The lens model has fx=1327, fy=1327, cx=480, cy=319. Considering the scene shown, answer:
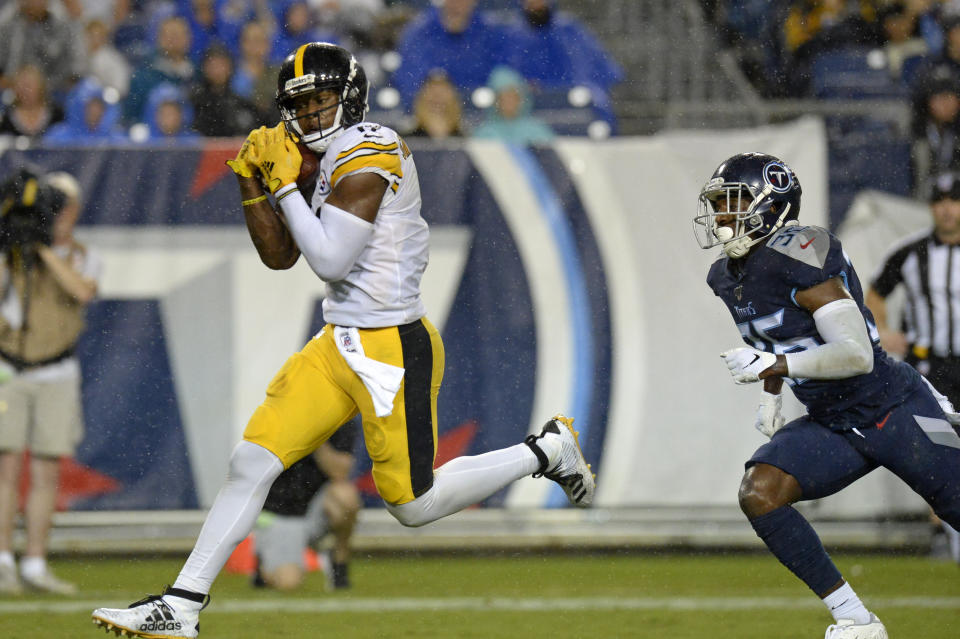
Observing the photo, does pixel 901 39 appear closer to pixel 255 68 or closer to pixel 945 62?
pixel 945 62

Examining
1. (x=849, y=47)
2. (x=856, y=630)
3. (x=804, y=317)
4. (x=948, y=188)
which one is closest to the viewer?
(x=856, y=630)

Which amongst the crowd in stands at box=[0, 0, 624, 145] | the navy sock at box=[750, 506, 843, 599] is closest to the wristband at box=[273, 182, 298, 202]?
the navy sock at box=[750, 506, 843, 599]

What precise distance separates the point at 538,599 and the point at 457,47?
13.3 feet

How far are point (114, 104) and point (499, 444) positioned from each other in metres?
3.39

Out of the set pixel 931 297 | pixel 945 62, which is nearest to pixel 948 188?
pixel 931 297

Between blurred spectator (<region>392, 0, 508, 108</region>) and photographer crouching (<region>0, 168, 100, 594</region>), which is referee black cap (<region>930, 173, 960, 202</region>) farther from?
photographer crouching (<region>0, 168, 100, 594</region>)

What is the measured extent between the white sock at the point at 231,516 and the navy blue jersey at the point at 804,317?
1538 millimetres

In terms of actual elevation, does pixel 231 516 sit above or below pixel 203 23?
below

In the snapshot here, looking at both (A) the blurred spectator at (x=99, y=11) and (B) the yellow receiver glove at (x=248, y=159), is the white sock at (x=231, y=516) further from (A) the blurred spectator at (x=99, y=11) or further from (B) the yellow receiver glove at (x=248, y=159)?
(A) the blurred spectator at (x=99, y=11)

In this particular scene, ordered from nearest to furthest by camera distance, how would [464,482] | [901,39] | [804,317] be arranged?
[804,317]
[464,482]
[901,39]

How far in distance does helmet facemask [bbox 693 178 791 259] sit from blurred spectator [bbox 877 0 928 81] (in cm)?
507

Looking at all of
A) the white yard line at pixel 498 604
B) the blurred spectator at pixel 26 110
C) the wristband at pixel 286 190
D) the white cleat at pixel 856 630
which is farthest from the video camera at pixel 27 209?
the white cleat at pixel 856 630

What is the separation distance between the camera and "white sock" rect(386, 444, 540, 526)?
4.21m

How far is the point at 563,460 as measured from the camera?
4590mm
